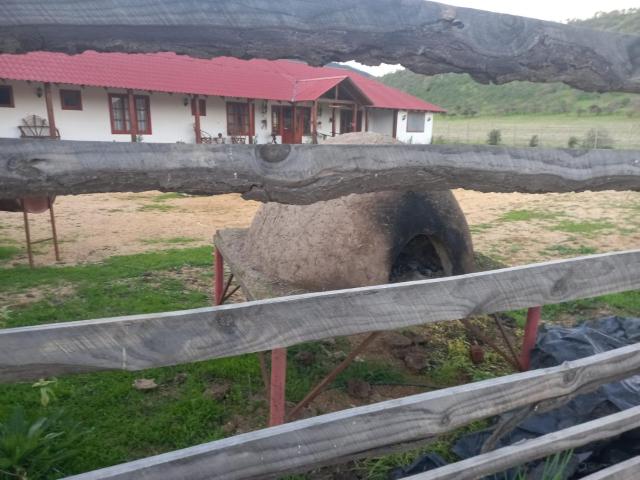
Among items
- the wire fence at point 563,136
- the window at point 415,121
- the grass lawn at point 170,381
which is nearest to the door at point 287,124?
the window at point 415,121

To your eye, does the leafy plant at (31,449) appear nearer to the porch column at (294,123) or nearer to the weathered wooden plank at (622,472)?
the weathered wooden plank at (622,472)

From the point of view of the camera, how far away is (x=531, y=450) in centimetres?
178

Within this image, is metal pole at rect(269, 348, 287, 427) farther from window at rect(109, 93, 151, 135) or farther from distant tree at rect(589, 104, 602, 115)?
distant tree at rect(589, 104, 602, 115)

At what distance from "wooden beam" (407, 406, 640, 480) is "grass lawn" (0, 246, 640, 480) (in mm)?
1000

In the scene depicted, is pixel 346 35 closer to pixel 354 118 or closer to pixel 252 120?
pixel 252 120

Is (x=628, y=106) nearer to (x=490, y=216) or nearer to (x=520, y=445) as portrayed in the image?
(x=490, y=216)

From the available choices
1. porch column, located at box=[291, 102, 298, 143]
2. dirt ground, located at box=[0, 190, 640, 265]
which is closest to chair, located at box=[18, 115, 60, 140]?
dirt ground, located at box=[0, 190, 640, 265]

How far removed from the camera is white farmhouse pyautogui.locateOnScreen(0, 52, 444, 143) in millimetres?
15414

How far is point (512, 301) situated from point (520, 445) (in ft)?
1.79

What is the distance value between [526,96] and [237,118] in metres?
49.6

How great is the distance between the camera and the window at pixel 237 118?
19.7 metres

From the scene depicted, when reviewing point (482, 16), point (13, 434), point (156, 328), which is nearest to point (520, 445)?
point (156, 328)

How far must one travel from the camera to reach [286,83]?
2148 centimetres

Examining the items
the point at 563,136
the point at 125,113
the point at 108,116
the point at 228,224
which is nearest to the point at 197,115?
the point at 125,113
